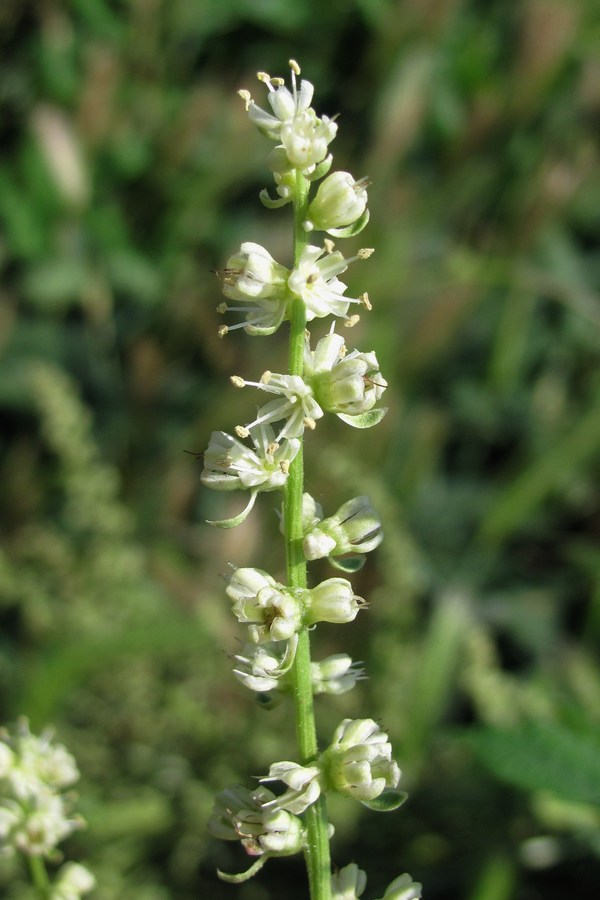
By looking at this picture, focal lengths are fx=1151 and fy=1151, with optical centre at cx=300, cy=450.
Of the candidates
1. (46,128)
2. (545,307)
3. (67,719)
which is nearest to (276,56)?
(46,128)

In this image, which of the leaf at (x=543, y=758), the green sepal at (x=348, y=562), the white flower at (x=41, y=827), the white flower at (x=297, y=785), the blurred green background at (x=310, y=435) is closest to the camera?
the white flower at (x=297, y=785)

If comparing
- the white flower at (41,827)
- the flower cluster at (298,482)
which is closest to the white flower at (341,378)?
the flower cluster at (298,482)

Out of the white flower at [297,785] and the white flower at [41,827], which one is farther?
the white flower at [41,827]

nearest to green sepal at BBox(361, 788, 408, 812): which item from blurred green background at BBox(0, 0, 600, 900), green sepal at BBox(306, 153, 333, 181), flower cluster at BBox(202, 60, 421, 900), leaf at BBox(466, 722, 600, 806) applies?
flower cluster at BBox(202, 60, 421, 900)

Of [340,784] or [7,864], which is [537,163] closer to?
[7,864]

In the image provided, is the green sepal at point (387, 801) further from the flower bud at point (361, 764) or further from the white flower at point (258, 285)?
the white flower at point (258, 285)

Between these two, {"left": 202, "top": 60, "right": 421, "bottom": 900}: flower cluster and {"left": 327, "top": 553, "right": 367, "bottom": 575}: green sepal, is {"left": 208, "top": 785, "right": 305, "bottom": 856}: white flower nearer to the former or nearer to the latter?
{"left": 202, "top": 60, "right": 421, "bottom": 900}: flower cluster

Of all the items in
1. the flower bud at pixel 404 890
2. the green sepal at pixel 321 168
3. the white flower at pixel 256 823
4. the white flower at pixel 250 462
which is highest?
the green sepal at pixel 321 168
